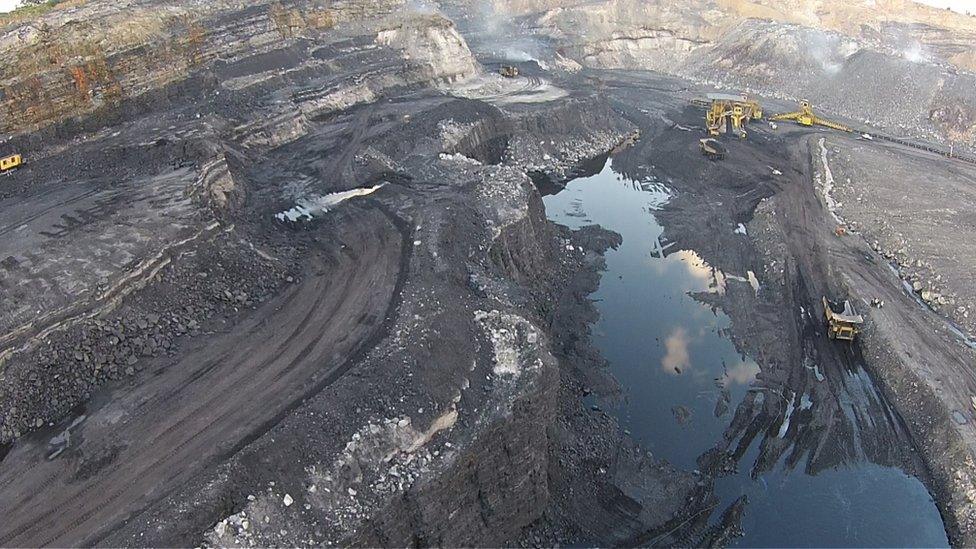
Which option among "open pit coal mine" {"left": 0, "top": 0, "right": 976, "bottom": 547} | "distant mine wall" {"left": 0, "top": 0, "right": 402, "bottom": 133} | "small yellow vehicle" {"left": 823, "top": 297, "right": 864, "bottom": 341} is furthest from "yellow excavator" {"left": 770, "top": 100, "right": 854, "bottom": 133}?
"distant mine wall" {"left": 0, "top": 0, "right": 402, "bottom": 133}

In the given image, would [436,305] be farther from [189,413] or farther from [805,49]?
[805,49]

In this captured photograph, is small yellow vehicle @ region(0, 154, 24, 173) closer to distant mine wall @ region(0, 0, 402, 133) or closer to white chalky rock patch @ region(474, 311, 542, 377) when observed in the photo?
distant mine wall @ region(0, 0, 402, 133)

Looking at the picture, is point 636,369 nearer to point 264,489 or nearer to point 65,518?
point 264,489

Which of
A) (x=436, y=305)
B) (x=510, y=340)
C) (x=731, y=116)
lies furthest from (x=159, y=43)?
(x=731, y=116)

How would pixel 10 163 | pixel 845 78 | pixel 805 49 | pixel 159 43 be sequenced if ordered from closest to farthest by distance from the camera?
pixel 10 163
pixel 159 43
pixel 845 78
pixel 805 49

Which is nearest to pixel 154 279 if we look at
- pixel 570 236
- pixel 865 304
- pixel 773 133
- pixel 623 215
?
pixel 570 236

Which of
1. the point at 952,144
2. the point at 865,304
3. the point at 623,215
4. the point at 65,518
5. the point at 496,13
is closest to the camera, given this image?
the point at 65,518
